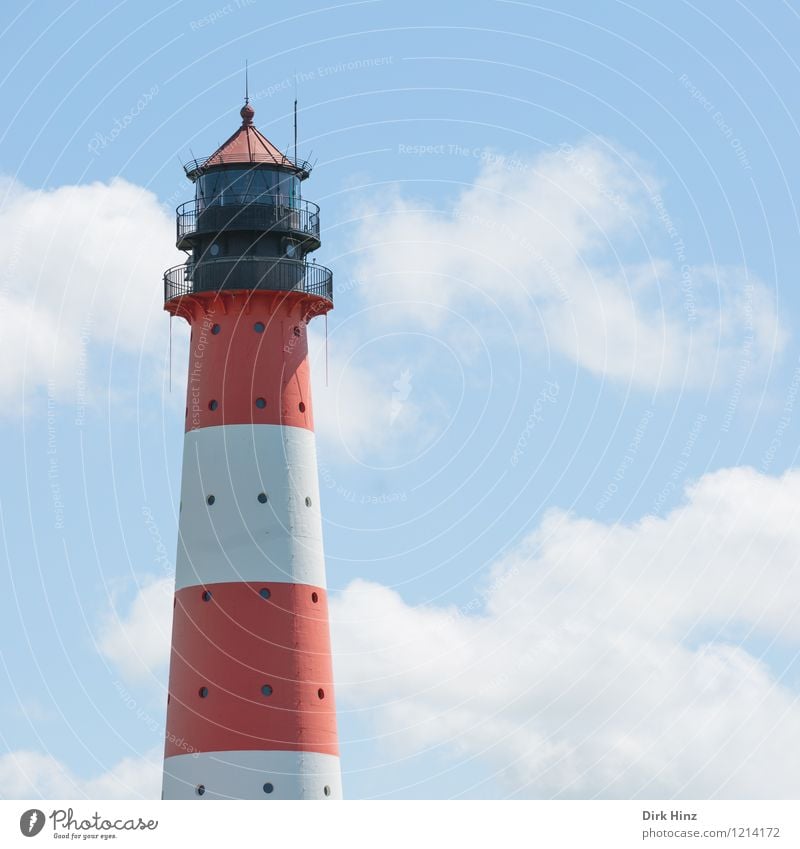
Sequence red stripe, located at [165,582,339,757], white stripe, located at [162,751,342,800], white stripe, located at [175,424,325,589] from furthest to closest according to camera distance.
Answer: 1. white stripe, located at [175,424,325,589]
2. red stripe, located at [165,582,339,757]
3. white stripe, located at [162,751,342,800]

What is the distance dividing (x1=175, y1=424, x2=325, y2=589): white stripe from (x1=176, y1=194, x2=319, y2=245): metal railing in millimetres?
7101

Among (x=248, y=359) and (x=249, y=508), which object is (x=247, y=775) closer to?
(x=249, y=508)

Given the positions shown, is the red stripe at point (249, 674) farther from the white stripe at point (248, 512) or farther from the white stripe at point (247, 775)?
the white stripe at point (248, 512)

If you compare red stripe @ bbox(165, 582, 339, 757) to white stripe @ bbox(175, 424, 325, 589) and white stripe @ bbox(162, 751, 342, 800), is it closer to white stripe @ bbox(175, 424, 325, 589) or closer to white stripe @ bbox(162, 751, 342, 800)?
white stripe @ bbox(162, 751, 342, 800)

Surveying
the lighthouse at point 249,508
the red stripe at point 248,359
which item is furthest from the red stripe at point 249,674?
the red stripe at point 248,359

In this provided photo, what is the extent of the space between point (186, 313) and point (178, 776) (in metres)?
15.9

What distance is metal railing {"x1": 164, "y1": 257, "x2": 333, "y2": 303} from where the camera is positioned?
9625 cm

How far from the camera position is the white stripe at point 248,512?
308ft

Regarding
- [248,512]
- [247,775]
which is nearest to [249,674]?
[247,775]

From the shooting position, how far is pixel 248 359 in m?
95.7

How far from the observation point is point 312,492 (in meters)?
95.8

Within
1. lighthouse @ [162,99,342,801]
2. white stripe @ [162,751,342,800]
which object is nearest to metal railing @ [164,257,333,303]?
lighthouse @ [162,99,342,801]

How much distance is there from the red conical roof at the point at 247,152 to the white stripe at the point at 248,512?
378 inches
